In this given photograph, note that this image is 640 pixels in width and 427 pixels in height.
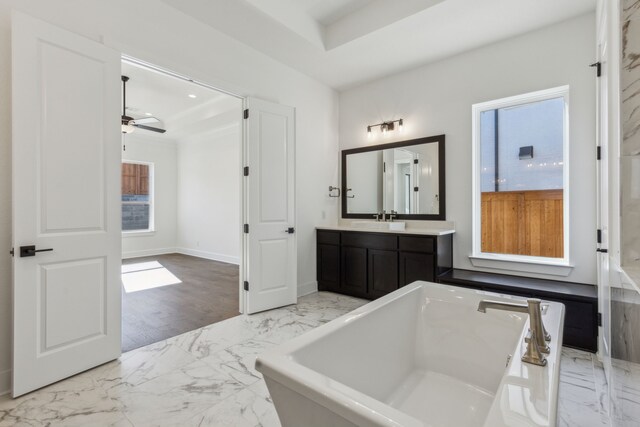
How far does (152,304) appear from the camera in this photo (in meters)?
3.67

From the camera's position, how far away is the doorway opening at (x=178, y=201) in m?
3.93

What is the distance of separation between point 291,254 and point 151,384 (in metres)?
1.96

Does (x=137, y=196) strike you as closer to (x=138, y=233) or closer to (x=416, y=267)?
(x=138, y=233)

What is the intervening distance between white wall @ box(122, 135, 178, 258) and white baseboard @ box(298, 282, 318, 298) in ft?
15.6

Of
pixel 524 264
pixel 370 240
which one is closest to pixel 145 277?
pixel 370 240

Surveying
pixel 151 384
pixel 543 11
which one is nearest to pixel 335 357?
pixel 151 384

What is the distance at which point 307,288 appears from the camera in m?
4.16

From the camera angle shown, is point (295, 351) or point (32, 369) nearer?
point (295, 351)

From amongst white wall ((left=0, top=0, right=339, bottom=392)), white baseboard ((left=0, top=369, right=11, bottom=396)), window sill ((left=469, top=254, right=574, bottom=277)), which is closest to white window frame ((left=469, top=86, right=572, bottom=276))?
window sill ((left=469, top=254, right=574, bottom=277))

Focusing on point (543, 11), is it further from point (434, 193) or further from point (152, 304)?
point (152, 304)

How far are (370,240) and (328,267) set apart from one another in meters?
0.78

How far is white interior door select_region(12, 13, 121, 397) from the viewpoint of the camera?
189cm

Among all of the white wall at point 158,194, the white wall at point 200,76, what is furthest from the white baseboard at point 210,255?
the white wall at point 200,76

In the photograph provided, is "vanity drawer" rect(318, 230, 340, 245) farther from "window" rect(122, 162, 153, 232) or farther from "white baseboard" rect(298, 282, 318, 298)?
"window" rect(122, 162, 153, 232)
